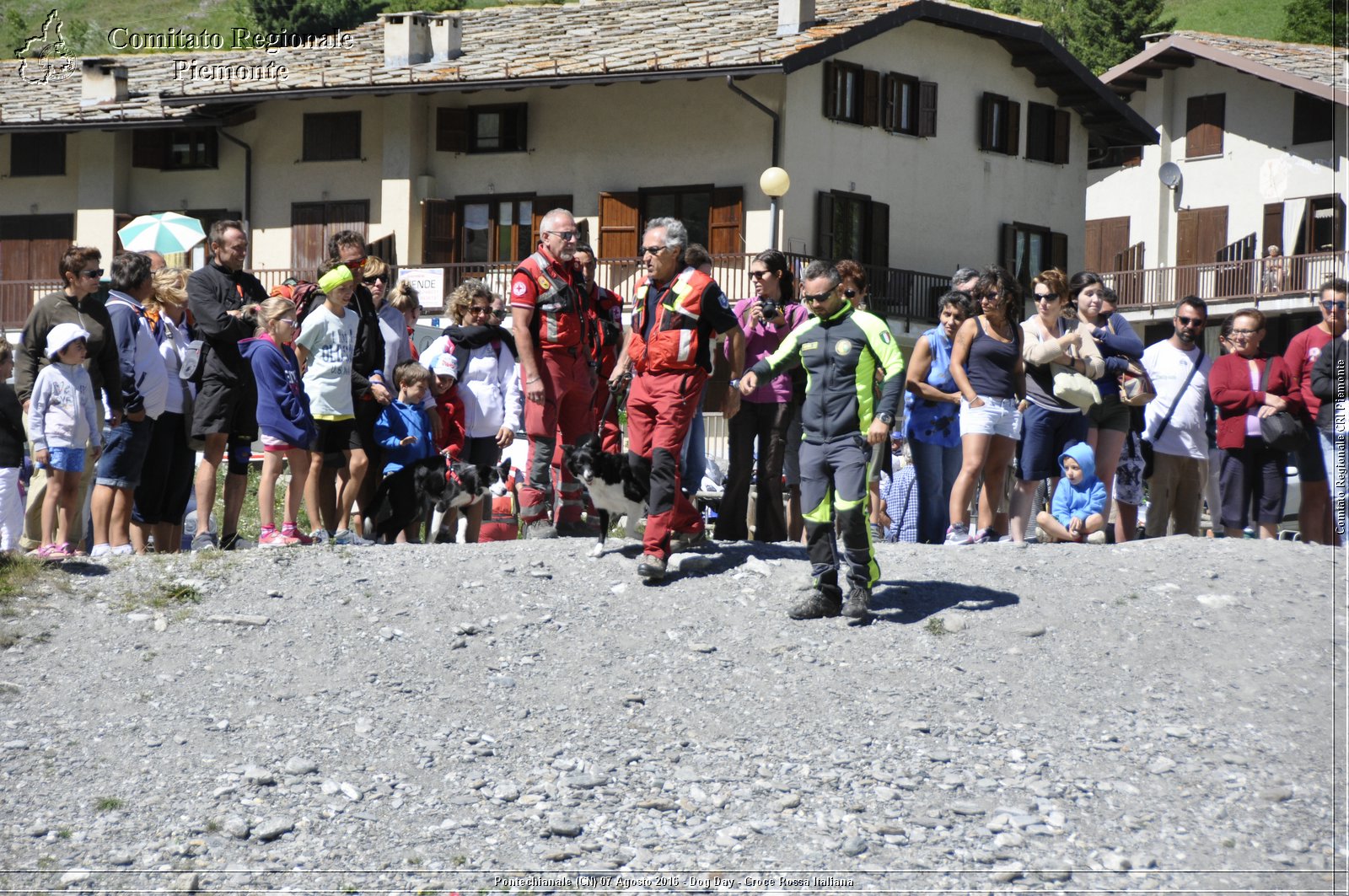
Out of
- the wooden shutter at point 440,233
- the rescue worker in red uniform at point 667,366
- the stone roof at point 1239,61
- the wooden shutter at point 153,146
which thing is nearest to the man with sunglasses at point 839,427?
the rescue worker in red uniform at point 667,366

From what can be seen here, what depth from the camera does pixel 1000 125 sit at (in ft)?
113

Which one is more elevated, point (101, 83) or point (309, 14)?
point (309, 14)

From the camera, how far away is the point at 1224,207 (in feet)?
138

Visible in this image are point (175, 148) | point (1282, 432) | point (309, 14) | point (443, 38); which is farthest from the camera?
point (309, 14)

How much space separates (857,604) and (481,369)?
4209 millimetres

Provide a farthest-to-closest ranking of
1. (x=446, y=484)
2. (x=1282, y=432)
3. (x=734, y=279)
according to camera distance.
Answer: (x=734, y=279) < (x=446, y=484) < (x=1282, y=432)

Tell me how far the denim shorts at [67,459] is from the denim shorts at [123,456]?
0.26m

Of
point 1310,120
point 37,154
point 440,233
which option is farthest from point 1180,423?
point 1310,120

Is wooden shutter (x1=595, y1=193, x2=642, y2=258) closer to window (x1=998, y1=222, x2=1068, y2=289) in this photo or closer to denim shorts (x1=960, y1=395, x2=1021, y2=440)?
window (x1=998, y1=222, x2=1068, y2=289)

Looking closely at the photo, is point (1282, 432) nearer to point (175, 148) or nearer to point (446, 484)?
point (446, 484)

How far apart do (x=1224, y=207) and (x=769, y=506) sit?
35.4 m

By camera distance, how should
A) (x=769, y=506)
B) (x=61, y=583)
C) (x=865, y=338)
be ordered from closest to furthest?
(x=865, y=338), (x=61, y=583), (x=769, y=506)

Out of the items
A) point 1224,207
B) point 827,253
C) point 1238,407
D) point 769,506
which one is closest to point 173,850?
point 769,506

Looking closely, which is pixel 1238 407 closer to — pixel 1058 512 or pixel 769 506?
pixel 1058 512
